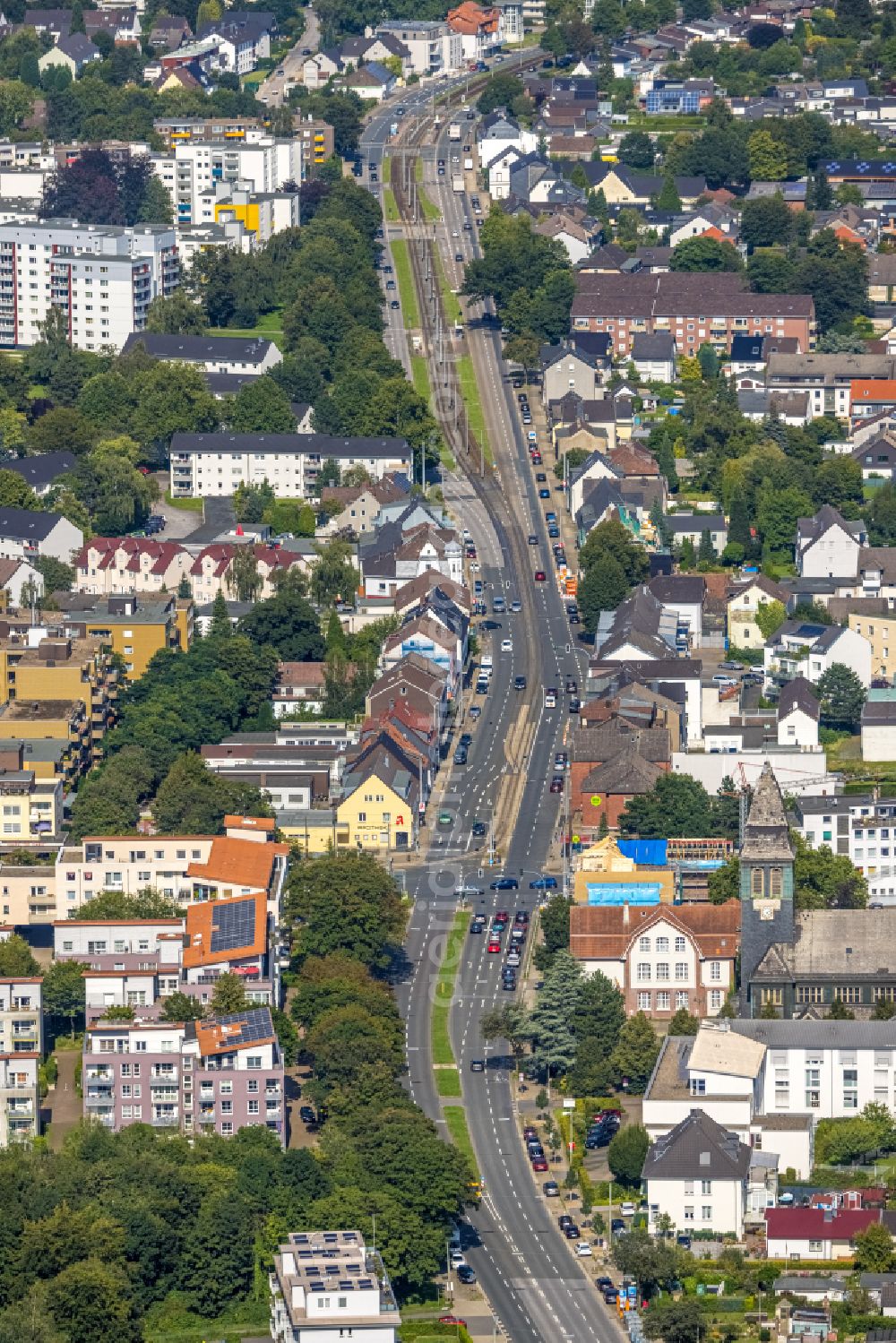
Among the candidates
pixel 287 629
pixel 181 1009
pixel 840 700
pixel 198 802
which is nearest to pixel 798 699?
pixel 840 700

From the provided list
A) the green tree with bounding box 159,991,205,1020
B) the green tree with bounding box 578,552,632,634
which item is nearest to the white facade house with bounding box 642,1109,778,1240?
the green tree with bounding box 159,991,205,1020

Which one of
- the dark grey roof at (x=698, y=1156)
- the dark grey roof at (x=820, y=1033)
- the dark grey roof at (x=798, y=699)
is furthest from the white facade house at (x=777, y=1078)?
the dark grey roof at (x=798, y=699)

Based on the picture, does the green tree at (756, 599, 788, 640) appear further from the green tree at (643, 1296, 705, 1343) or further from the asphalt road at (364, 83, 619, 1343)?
the green tree at (643, 1296, 705, 1343)

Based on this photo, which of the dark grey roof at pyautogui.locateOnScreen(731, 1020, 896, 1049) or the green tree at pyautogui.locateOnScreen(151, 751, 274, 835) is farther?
the green tree at pyautogui.locateOnScreen(151, 751, 274, 835)

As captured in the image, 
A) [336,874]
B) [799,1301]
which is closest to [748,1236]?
[799,1301]

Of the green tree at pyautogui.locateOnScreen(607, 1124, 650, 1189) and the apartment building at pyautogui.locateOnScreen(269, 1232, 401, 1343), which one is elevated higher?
the apartment building at pyautogui.locateOnScreen(269, 1232, 401, 1343)

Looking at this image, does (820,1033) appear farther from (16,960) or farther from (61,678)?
(61,678)

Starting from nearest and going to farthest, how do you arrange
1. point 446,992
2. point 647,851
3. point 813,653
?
1. point 446,992
2. point 647,851
3. point 813,653
